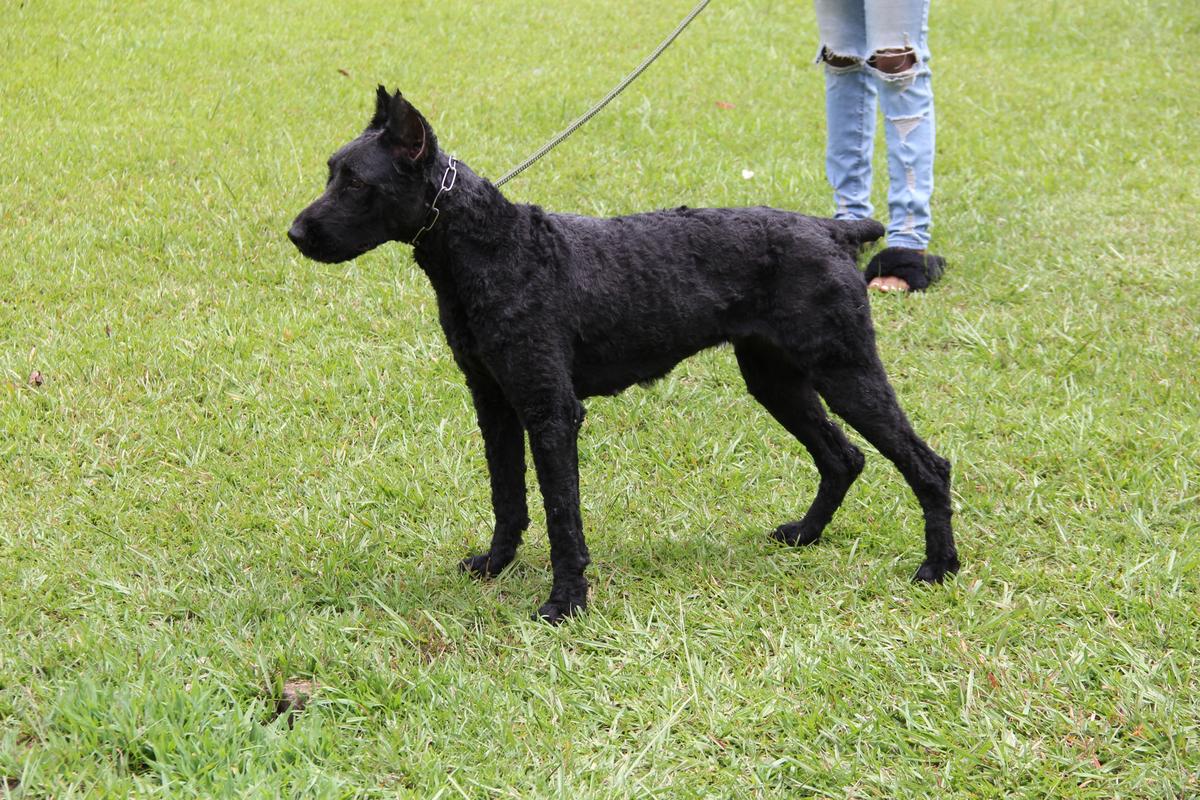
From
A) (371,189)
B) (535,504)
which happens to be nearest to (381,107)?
(371,189)

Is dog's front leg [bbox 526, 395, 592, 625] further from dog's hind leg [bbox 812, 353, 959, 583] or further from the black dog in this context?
dog's hind leg [bbox 812, 353, 959, 583]

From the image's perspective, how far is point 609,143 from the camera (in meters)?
8.49

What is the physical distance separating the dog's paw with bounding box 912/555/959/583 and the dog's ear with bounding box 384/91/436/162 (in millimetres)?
2261

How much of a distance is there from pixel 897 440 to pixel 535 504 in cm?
148

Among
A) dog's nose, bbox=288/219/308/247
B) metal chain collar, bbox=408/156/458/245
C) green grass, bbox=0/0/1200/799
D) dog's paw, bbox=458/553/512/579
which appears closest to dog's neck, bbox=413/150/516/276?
metal chain collar, bbox=408/156/458/245

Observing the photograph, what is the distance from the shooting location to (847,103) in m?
6.68

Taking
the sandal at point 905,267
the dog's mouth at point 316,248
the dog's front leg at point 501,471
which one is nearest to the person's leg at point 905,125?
the sandal at point 905,267

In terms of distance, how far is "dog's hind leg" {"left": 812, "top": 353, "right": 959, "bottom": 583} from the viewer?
3.96 meters

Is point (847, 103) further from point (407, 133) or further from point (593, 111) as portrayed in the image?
point (407, 133)

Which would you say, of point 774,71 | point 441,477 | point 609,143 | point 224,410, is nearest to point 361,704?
point 441,477

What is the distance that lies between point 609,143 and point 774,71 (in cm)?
268

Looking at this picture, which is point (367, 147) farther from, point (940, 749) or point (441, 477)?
point (940, 749)

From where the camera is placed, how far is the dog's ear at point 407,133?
A: 11.2 feet

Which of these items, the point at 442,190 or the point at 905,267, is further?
the point at 905,267
